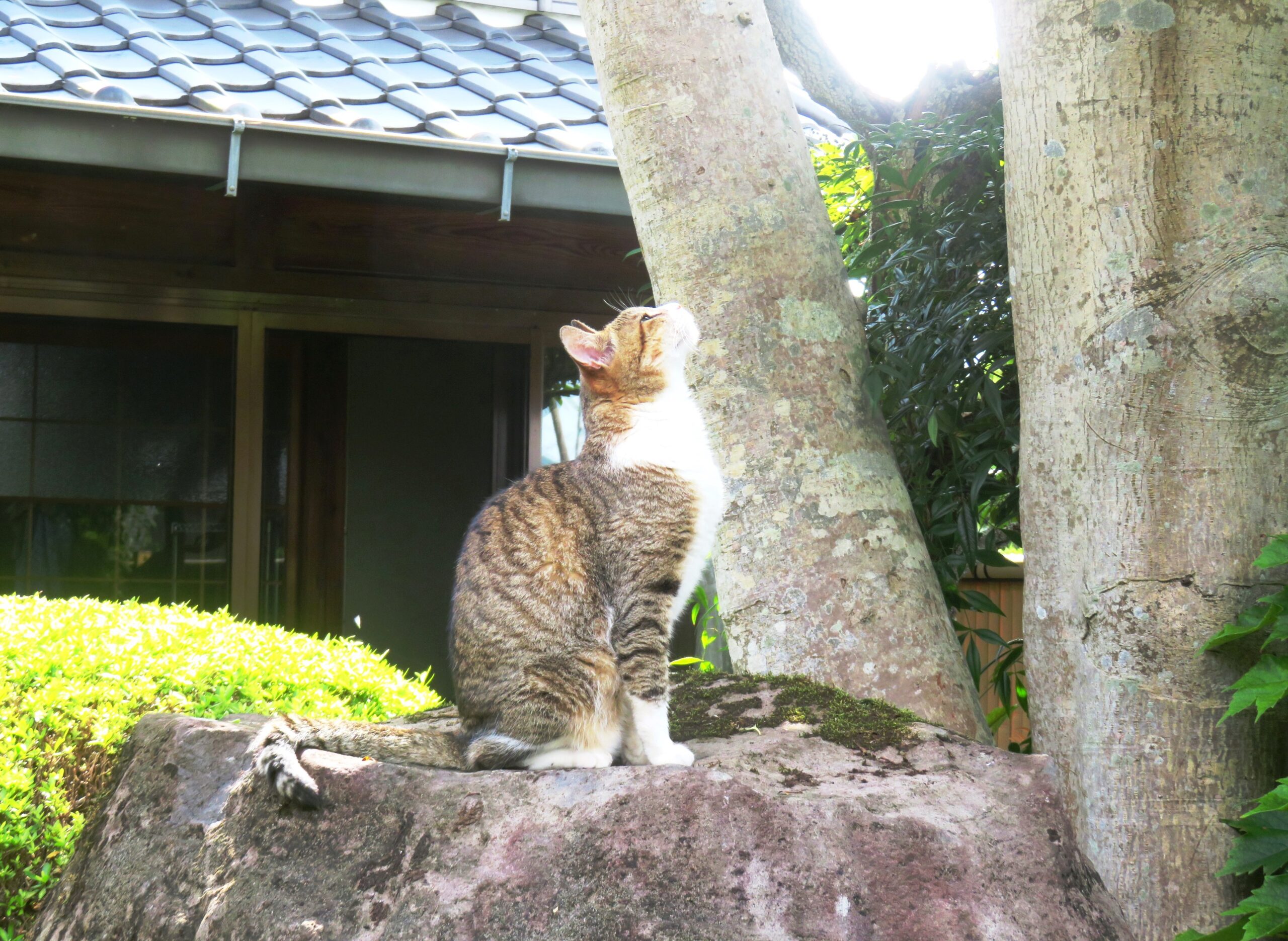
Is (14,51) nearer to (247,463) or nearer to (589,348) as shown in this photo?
(247,463)

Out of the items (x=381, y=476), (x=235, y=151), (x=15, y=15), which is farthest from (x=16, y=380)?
(x=235, y=151)

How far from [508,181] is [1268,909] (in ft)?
11.7

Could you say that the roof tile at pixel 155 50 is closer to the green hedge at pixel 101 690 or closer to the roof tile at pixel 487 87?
the roof tile at pixel 487 87

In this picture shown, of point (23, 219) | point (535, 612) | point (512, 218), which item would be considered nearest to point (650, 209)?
point (535, 612)

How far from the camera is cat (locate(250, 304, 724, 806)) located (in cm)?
228

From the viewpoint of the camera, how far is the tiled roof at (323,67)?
4348 mm

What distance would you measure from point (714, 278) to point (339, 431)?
4217 mm

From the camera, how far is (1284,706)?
7.30 ft

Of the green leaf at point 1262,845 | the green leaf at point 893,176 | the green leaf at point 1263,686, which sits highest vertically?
the green leaf at point 893,176

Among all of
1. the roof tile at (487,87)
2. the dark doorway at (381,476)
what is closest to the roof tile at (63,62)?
the roof tile at (487,87)

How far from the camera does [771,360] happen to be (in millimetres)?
2750

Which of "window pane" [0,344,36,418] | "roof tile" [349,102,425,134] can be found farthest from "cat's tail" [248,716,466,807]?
"window pane" [0,344,36,418]

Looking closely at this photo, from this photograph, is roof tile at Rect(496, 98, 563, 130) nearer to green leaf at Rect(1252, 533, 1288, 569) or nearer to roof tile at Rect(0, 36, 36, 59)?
roof tile at Rect(0, 36, 36, 59)

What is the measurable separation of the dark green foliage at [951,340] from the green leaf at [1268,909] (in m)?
1.07
